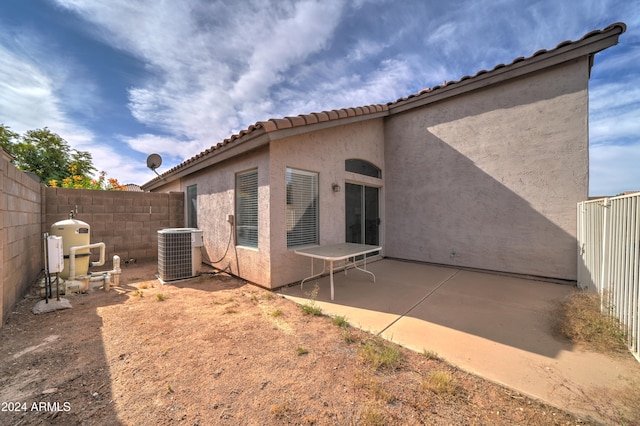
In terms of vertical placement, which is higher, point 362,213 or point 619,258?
point 362,213

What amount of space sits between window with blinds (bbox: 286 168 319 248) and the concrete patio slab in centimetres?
107

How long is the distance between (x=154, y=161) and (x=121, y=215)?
3.23m

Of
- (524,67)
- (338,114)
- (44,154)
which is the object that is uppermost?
(44,154)

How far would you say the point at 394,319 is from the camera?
340 cm

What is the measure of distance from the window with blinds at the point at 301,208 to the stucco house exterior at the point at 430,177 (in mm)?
30

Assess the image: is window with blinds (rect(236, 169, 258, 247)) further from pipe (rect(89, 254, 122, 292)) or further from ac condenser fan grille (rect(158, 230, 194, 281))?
pipe (rect(89, 254, 122, 292))

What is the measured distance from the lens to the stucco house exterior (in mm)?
4887

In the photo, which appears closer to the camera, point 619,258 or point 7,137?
point 619,258

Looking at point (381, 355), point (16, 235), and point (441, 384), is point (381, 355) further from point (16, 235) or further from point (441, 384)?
point (16, 235)

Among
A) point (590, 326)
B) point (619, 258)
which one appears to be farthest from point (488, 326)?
point (619, 258)

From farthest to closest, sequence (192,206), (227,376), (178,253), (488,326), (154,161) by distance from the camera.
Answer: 1. (154,161)
2. (192,206)
3. (178,253)
4. (488,326)
5. (227,376)

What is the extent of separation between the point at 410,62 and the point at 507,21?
2149 millimetres

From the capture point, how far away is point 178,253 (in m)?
5.50

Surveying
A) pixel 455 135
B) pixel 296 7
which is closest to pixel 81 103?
pixel 296 7
